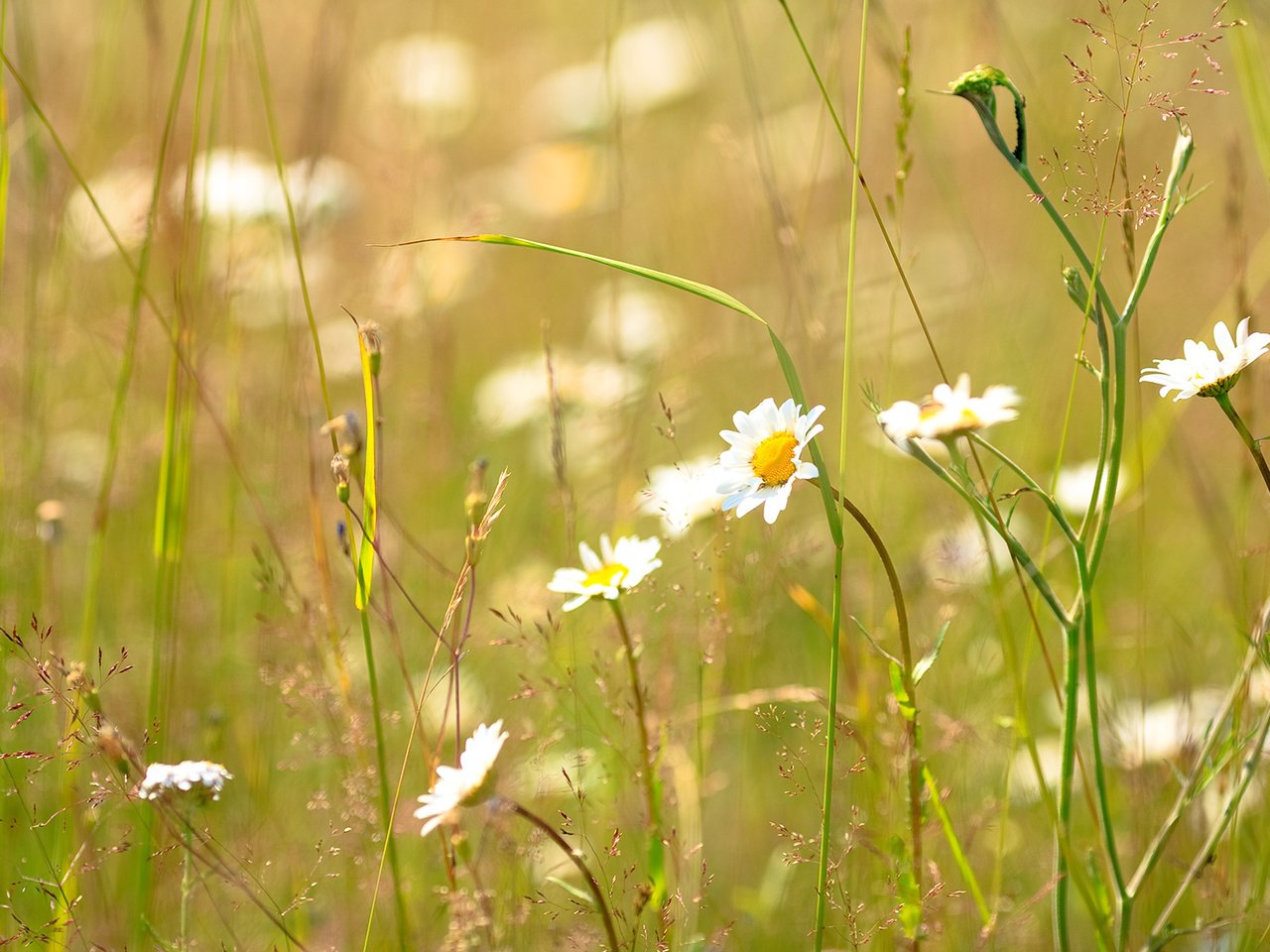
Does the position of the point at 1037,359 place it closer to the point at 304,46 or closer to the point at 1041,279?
the point at 1041,279

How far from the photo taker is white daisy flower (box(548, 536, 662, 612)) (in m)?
1.15

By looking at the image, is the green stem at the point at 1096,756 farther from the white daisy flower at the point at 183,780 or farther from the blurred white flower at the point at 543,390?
the blurred white flower at the point at 543,390

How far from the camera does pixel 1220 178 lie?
132 inches

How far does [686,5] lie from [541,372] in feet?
9.23

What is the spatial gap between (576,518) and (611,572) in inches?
19.9

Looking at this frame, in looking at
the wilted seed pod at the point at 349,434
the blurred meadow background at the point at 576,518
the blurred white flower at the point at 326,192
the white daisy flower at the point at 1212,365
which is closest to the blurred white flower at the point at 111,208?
the blurred meadow background at the point at 576,518

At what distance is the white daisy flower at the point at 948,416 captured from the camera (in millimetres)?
892

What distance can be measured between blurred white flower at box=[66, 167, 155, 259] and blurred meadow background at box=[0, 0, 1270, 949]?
0.09 ft

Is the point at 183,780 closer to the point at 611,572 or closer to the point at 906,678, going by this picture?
the point at 611,572

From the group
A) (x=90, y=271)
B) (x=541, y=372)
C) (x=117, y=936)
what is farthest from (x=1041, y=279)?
(x=117, y=936)

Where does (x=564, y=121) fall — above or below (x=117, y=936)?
above

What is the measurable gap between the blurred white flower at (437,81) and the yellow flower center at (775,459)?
2748 millimetres

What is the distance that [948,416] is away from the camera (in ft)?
2.95

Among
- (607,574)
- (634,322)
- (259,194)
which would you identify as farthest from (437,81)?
(607,574)
